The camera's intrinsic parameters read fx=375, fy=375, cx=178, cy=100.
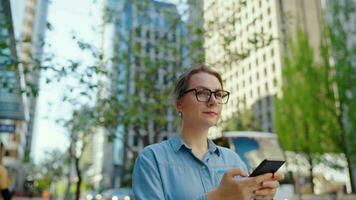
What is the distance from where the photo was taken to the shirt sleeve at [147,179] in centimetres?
145

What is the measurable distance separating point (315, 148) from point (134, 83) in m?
14.0

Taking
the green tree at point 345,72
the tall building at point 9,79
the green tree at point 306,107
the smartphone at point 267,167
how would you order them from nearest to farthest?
the smartphone at point 267,167 < the tall building at point 9,79 < the green tree at point 345,72 < the green tree at point 306,107

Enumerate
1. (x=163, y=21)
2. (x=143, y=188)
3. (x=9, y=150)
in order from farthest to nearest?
(x=9, y=150), (x=163, y=21), (x=143, y=188)

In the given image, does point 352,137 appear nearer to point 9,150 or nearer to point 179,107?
point 179,107

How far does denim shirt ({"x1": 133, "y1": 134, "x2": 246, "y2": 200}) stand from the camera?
1480 millimetres

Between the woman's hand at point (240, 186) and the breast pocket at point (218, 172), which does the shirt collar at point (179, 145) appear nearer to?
the breast pocket at point (218, 172)

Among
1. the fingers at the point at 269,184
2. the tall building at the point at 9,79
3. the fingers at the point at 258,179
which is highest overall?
the tall building at the point at 9,79

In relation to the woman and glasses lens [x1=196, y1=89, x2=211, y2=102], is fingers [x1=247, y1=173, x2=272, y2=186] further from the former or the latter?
glasses lens [x1=196, y1=89, x2=211, y2=102]

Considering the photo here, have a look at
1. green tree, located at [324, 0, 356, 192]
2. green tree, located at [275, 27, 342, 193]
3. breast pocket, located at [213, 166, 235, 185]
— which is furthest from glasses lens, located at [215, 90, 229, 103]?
green tree, located at [275, 27, 342, 193]

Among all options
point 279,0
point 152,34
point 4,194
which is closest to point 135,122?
point 152,34

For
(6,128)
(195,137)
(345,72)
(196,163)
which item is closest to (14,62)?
(6,128)

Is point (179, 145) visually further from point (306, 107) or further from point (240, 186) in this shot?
point (306, 107)

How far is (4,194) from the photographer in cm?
478

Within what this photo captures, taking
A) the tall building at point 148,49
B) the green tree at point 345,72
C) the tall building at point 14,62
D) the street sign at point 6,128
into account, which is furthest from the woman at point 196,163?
the green tree at point 345,72
